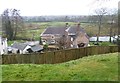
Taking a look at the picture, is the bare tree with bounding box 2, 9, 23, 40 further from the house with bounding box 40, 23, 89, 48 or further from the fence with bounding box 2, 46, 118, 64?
the fence with bounding box 2, 46, 118, 64

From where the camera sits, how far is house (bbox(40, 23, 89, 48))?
95.0ft

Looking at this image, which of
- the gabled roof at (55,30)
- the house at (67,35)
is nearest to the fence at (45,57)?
the house at (67,35)

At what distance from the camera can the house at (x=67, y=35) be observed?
2896 centimetres

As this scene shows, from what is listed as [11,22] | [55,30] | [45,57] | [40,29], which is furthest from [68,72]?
[40,29]

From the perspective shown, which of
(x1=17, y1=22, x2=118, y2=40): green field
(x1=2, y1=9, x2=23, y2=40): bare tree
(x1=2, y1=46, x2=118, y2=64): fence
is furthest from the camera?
(x1=17, y1=22, x2=118, y2=40): green field

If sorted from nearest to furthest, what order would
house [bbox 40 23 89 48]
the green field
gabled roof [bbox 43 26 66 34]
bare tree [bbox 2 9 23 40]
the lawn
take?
the lawn < bare tree [bbox 2 9 23 40] < house [bbox 40 23 89 48] < the green field < gabled roof [bbox 43 26 66 34]

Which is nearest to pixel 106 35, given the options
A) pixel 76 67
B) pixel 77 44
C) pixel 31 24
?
pixel 77 44

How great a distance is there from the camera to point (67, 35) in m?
30.1

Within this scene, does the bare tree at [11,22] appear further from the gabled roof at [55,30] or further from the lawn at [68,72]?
the lawn at [68,72]

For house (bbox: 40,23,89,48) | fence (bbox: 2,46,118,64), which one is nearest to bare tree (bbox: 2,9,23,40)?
house (bbox: 40,23,89,48)

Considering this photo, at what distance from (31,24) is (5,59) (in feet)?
80.9

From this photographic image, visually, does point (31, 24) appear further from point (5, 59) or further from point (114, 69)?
point (114, 69)

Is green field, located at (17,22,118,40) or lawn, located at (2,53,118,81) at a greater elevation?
green field, located at (17,22,118,40)

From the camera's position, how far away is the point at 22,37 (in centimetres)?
3309
